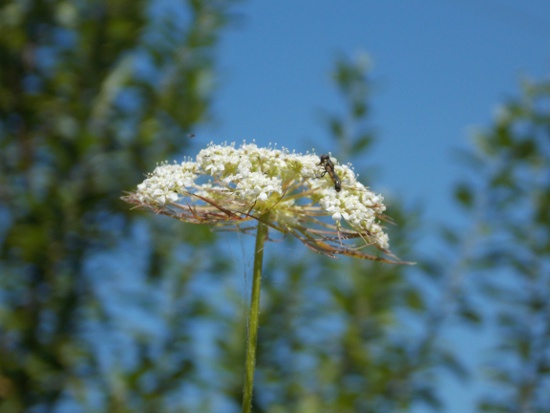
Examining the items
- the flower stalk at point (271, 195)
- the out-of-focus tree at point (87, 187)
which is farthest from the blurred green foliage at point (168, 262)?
the flower stalk at point (271, 195)

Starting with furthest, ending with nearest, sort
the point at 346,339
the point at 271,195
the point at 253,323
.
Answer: the point at 346,339 → the point at 271,195 → the point at 253,323

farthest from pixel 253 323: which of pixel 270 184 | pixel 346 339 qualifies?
pixel 346 339

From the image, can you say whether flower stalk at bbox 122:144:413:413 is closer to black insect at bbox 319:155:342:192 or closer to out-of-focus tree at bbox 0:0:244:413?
black insect at bbox 319:155:342:192

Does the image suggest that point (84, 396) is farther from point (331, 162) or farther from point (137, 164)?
point (331, 162)

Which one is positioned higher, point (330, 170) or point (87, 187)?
point (87, 187)

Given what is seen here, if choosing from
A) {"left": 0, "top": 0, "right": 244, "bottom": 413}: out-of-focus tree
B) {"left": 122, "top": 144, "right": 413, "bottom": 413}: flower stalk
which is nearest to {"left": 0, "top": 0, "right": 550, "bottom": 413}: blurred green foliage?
{"left": 0, "top": 0, "right": 244, "bottom": 413}: out-of-focus tree

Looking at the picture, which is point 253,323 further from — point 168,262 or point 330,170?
point 168,262

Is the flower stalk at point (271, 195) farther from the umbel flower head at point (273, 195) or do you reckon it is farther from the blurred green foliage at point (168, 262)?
the blurred green foliage at point (168, 262)

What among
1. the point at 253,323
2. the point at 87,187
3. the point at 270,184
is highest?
the point at 87,187
